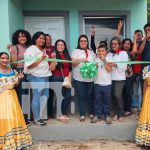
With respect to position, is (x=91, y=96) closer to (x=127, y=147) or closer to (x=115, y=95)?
(x=115, y=95)

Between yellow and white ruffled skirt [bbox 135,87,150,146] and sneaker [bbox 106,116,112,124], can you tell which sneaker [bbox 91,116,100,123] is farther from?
yellow and white ruffled skirt [bbox 135,87,150,146]

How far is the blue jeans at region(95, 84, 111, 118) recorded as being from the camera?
227 inches

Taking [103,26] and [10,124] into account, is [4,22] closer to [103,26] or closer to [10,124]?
[10,124]

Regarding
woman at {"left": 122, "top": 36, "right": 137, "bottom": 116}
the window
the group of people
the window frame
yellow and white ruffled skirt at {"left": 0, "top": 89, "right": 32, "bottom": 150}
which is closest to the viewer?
yellow and white ruffled skirt at {"left": 0, "top": 89, "right": 32, "bottom": 150}

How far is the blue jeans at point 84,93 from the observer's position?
19.3 feet

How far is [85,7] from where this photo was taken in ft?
25.8

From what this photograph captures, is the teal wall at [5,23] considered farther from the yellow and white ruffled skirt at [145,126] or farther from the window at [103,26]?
the yellow and white ruffled skirt at [145,126]

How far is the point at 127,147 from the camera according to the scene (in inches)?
214

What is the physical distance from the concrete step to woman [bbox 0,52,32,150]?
512 millimetres

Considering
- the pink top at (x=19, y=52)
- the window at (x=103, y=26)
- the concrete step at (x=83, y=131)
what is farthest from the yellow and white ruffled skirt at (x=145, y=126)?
the window at (x=103, y=26)

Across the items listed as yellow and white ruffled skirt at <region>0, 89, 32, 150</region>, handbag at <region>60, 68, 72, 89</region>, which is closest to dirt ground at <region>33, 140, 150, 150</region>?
yellow and white ruffled skirt at <region>0, 89, 32, 150</region>

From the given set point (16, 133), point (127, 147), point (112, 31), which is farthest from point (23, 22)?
point (127, 147)

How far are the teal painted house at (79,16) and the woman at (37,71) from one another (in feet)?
6.87

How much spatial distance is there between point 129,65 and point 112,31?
221 centimetres
